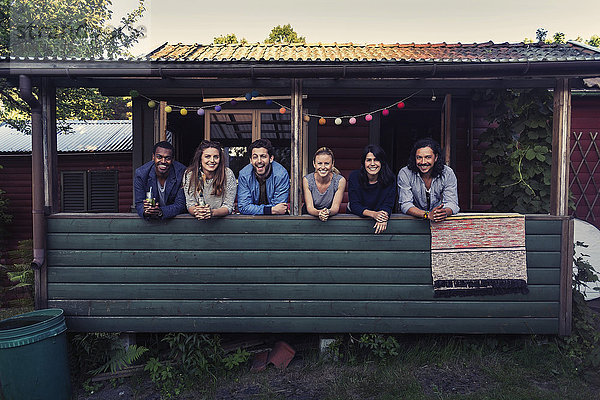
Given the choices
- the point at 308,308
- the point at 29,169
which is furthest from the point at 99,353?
the point at 29,169

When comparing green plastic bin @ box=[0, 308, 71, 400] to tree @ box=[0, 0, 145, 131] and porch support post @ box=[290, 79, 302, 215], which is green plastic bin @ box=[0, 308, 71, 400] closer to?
porch support post @ box=[290, 79, 302, 215]

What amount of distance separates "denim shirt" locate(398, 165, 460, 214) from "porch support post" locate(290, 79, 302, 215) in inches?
43.3

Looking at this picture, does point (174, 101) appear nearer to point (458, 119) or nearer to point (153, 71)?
point (153, 71)

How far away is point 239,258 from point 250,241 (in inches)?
8.8

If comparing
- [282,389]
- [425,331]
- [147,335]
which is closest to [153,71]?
[147,335]

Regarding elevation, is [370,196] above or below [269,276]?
above

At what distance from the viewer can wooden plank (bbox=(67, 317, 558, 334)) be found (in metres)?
3.98

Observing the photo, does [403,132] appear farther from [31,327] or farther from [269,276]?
[31,327]

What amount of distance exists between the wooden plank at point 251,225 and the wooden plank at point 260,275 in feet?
1.34

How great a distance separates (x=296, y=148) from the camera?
3961mm

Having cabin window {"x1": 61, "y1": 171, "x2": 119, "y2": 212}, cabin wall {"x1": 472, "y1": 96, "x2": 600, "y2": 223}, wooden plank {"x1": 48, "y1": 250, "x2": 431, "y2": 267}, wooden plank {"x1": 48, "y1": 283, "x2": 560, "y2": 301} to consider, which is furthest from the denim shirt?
cabin window {"x1": 61, "y1": 171, "x2": 119, "y2": 212}

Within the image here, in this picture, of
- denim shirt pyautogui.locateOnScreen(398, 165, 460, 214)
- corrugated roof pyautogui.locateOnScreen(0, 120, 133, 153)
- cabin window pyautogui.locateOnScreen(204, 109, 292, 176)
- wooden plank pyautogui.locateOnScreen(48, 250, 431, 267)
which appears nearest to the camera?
denim shirt pyautogui.locateOnScreen(398, 165, 460, 214)

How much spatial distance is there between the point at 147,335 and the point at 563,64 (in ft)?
17.9

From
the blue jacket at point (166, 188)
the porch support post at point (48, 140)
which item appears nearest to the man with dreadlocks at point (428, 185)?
the blue jacket at point (166, 188)
